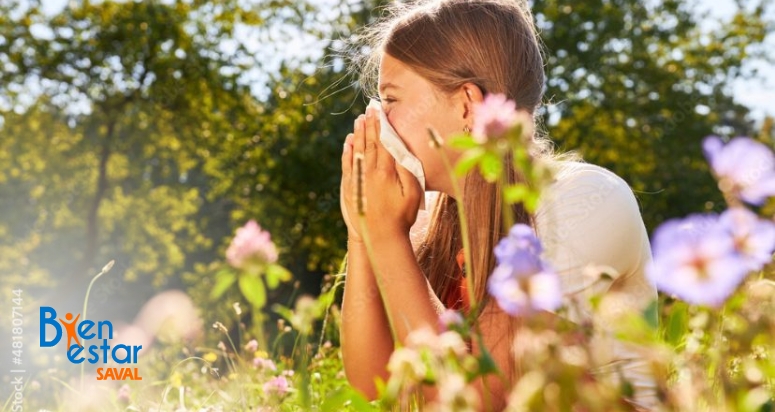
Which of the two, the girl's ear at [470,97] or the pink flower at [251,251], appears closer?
the pink flower at [251,251]

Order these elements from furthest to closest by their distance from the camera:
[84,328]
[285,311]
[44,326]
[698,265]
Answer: [44,326]
[84,328]
[285,311]
[698,265]

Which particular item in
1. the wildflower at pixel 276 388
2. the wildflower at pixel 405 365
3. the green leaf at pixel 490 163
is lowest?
the wildflower at pixel 276 388

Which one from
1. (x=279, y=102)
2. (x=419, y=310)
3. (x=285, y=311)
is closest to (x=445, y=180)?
(x=419, y=310)

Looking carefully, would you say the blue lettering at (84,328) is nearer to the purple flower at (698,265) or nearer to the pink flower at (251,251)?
the pink flower at (251,251)

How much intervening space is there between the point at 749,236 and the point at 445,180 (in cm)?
181

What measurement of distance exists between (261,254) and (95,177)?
77.8 feet

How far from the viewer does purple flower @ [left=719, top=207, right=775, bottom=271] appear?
2.73ft

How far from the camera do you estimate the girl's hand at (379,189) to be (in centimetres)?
240

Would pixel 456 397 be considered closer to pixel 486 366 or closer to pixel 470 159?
pixel 486 366

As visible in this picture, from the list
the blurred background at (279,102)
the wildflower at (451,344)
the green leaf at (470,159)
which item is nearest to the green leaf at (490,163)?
the green leaf at (470,159)

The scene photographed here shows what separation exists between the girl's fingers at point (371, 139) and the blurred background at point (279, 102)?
26.1 ft

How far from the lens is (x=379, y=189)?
2531mm

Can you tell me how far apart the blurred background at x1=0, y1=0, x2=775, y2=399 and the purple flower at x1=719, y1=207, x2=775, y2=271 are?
32.4 feet

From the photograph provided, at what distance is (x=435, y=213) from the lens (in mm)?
3154
